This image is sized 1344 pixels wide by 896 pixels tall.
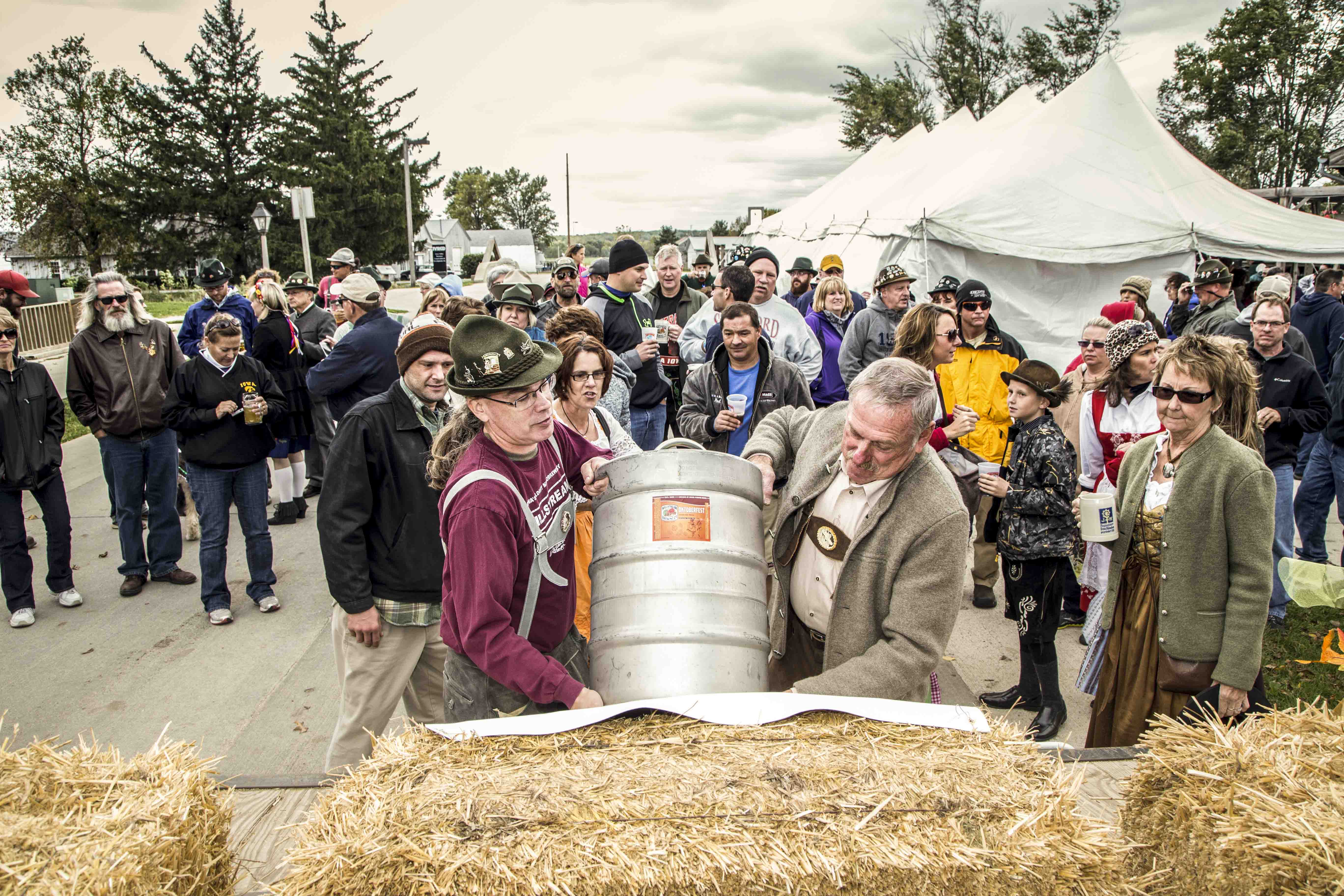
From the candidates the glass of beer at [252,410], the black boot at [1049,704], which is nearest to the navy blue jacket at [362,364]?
the glass of beer at [252,410]

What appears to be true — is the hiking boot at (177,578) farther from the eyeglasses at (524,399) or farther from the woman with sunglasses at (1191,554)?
the woman with sunglasses at (1191,554)

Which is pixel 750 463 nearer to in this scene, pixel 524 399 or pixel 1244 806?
pixel 524 399

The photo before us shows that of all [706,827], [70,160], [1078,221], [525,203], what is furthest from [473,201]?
[706,827]

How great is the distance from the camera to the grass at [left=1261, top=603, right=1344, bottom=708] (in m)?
4.43

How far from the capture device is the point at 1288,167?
32.6m

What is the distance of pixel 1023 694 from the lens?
4121mm

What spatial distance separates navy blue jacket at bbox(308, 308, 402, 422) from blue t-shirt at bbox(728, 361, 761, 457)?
230cm

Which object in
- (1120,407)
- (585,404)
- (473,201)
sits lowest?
(1120,407)

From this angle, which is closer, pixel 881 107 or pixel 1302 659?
pixel 1302 659

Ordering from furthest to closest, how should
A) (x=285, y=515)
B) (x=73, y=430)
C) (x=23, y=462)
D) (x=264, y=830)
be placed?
1. (x=73, y=430)
2. (x=285, y=515)
3. (x=23, y=462)
4. (x=264, y=830)

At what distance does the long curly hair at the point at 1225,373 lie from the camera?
2.93 meters

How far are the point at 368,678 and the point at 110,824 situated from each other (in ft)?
5.95

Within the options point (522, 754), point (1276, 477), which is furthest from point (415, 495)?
point (1276, 477)

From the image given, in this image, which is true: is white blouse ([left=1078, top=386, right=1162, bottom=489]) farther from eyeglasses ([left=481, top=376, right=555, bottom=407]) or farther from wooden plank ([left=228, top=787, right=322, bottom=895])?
wooden plank ([left=228, top=787, right=322, bottom=895])
